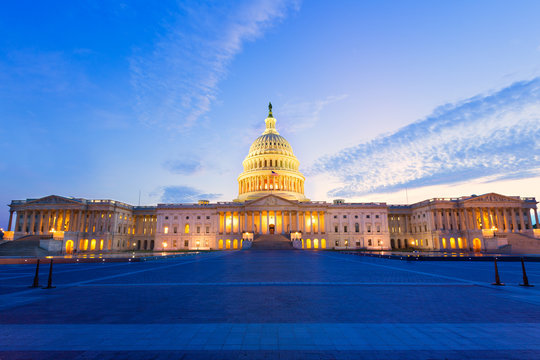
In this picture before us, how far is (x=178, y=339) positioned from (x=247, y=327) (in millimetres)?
1776

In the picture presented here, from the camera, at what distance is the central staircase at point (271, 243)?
7656 centimetres

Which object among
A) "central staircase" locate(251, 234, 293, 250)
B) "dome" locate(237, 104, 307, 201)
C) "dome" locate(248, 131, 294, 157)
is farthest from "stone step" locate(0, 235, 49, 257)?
"dome" locate(248, 131, 294, 157)

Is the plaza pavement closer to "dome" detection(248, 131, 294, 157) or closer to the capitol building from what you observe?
the capitol building

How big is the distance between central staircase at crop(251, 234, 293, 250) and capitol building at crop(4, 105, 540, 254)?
279 mm

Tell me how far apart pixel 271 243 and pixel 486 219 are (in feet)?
233

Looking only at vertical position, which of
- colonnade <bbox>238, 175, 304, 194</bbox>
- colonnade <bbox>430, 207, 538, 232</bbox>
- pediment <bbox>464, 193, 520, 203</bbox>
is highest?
colonnade <bbox>238, 175, 304, 194</bbox>

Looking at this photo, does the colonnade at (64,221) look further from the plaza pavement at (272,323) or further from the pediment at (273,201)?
the plaza pavement at (272,323)

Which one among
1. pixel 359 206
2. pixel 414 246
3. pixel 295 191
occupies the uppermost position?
pixel 295 191

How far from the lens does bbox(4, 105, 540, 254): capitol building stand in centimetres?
9244

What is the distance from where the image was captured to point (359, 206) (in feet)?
350

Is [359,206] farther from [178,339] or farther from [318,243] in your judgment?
[178,339]

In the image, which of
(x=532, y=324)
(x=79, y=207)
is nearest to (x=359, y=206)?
(x=79, y=207)

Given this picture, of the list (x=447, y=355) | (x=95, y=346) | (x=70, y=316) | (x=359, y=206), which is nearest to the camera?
(x=447, y=355)

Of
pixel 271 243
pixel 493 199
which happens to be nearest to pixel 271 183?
pixel 271 243
